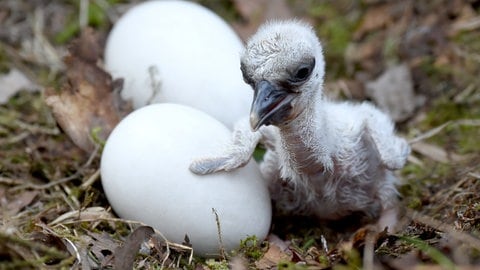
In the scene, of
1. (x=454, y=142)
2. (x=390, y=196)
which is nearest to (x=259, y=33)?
(x=390, y=196)

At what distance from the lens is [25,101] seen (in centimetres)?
361

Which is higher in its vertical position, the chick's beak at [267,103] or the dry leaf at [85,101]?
the chick's beak at [267,103]

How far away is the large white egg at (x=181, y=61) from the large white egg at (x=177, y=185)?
33cm

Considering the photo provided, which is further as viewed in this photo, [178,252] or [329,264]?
[178,252]

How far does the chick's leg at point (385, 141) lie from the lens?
8.94 ft

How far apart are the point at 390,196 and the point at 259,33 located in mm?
943

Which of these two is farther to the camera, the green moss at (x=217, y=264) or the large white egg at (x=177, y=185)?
the large white egg at (x=177, y=185)

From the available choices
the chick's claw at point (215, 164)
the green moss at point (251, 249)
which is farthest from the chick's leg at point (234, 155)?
the green moss at point (251, 249)

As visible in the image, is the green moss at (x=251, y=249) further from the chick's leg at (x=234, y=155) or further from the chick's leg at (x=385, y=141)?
the chick's leg at (x=385, y=141)

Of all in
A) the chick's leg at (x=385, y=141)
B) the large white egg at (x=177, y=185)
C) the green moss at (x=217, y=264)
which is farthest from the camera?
the chick's leg at (x=385, y=141)

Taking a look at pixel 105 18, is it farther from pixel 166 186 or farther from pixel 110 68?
pixel 166 186

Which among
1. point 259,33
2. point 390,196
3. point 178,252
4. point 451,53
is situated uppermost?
point 451,53

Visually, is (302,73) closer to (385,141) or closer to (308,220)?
(385,141)

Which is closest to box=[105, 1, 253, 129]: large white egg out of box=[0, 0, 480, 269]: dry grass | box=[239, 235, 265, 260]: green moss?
box=[0, 0, 480, 269]: dry grass
